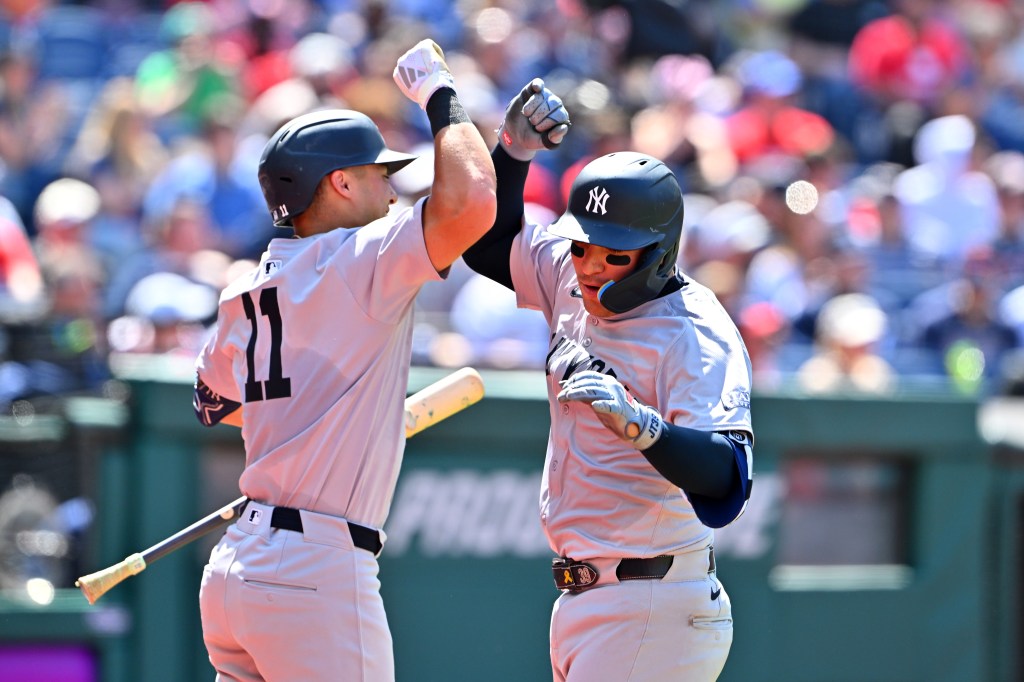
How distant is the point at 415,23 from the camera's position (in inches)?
410

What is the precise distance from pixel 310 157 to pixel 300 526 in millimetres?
962

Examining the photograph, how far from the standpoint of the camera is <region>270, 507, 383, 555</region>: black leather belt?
3.64 meters

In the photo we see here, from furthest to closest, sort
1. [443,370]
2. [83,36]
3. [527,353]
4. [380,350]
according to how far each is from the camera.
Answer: [83,36], [527,353], [443,370], [380,350]

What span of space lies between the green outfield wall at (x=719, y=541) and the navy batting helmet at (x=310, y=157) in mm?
2094

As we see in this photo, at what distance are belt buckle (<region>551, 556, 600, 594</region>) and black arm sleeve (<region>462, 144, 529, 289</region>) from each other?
856mm

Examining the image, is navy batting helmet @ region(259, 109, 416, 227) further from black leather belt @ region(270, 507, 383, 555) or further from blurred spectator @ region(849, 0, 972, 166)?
blurred spectator @ region(849, 0, 972, 166)

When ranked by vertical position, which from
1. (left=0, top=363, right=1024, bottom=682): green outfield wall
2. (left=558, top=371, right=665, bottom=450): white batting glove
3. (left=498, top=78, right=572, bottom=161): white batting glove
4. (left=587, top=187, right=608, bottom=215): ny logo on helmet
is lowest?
(left=0, top=363, right=1024, bottom=682): green outfield wall

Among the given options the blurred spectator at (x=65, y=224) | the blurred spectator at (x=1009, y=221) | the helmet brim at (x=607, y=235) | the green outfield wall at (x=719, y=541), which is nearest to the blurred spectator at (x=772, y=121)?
the blurred spectator at (x=1009, y=221)

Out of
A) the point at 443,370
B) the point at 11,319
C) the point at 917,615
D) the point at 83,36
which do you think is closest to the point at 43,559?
the point at 11,319

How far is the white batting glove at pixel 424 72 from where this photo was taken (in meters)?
3.72

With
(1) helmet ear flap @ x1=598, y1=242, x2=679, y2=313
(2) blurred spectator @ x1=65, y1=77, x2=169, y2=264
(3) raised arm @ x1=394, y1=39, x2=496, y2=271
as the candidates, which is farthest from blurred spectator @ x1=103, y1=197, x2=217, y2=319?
(1) helmet ear flap @ x1=598, y1=242, x2=679, y2=313

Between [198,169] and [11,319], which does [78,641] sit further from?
[198,169]

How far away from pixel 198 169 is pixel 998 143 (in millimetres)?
6913

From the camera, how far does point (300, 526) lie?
362 centimetres
